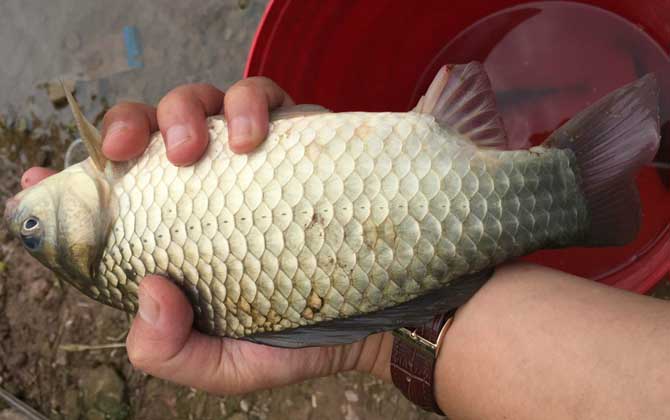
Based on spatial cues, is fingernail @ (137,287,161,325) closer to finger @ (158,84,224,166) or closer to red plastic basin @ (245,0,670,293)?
finger @ (158,84,224,166)

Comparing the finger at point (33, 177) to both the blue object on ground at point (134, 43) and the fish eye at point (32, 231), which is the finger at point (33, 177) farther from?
the blue object on ground at point (134, 43)

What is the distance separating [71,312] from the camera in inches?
105

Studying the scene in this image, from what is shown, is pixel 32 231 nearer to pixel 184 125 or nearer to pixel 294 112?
pixel 184 125

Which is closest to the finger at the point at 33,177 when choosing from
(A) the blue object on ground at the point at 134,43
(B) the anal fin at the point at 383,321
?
(B) the anal fin at the point at 383,321

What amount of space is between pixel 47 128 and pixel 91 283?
1.67m

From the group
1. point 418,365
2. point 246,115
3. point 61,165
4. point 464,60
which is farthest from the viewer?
point 61,165

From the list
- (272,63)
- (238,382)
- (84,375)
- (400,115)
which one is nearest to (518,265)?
(400,115)

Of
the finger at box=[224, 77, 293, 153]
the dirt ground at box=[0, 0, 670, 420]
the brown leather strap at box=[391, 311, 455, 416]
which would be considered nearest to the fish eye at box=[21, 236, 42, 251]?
the finger at box=[224, 77, 293, 153]

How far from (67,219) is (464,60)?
1.65 metres

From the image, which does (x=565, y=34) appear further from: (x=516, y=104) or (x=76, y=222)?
(x=76, y=222)

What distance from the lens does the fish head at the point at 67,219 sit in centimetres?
134

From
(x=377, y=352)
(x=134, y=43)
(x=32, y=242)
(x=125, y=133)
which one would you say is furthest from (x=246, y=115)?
(x=134, y=43)

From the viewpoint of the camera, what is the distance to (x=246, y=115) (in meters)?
1.32

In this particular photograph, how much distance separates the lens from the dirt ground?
2.52 metres
